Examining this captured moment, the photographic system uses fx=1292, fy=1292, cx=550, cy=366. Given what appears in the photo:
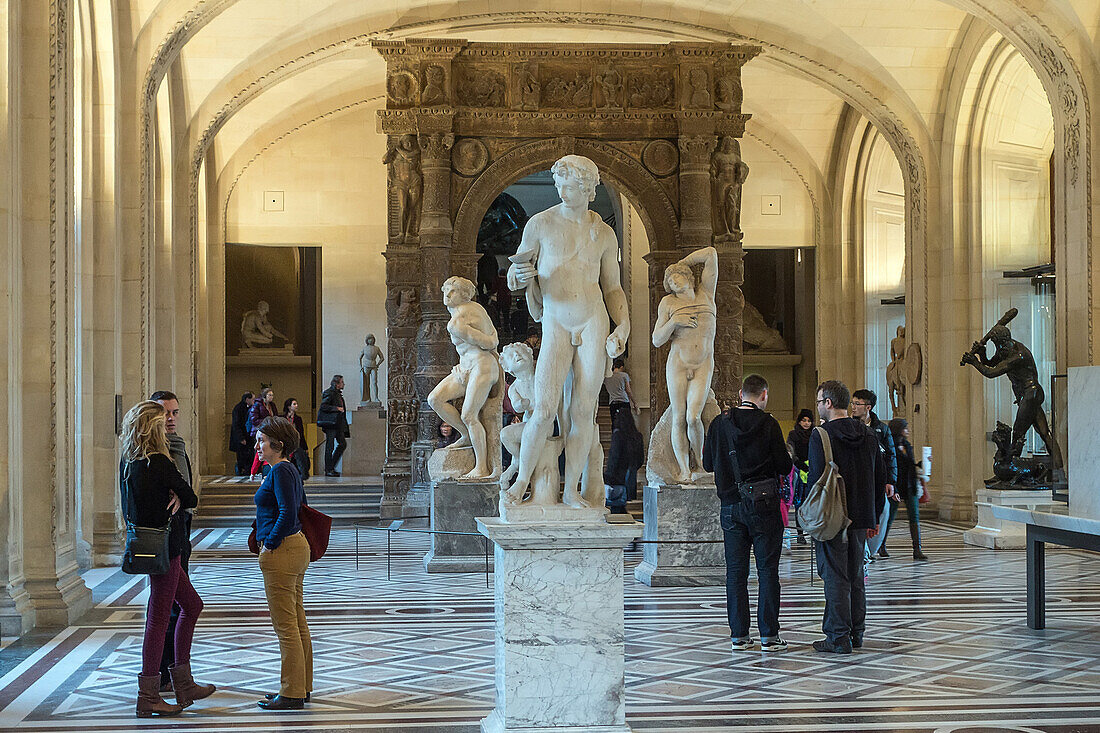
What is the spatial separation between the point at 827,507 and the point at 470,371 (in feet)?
16.8

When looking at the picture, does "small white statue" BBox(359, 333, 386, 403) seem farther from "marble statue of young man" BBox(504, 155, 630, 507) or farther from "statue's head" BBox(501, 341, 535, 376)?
"marble statue of young man" BBox(504, 155, 630, 507)

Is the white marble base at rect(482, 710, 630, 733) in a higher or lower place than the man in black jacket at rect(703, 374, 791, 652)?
lower

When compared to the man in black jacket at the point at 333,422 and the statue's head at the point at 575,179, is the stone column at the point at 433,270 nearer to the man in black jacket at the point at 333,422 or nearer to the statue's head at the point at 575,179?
the man in black jacket at the point at 333,422

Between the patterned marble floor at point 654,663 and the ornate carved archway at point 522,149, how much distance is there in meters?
6.71

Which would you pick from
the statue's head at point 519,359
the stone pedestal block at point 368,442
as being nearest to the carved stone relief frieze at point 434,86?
the stone pedestal block at point 368,442

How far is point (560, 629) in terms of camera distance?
562 centimetres

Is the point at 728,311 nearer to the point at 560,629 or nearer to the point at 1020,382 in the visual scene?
the point at 1020,382

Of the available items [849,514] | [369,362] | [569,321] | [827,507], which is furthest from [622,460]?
[369,362]

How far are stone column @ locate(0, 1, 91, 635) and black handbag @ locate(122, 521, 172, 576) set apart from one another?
10.3 feet

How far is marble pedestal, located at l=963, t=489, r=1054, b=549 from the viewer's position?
14104mm

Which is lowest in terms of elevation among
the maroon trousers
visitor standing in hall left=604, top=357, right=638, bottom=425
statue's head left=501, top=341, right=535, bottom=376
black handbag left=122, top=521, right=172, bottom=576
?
the maroon trousers

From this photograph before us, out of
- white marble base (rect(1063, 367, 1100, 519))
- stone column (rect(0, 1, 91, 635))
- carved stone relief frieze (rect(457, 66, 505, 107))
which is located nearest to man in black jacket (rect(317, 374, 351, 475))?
carved stone relief frieze (rect(457, 66, 505, 107))

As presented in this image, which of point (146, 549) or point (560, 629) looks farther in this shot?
point (146, 549)

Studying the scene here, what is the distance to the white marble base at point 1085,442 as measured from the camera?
8125 millimetres
